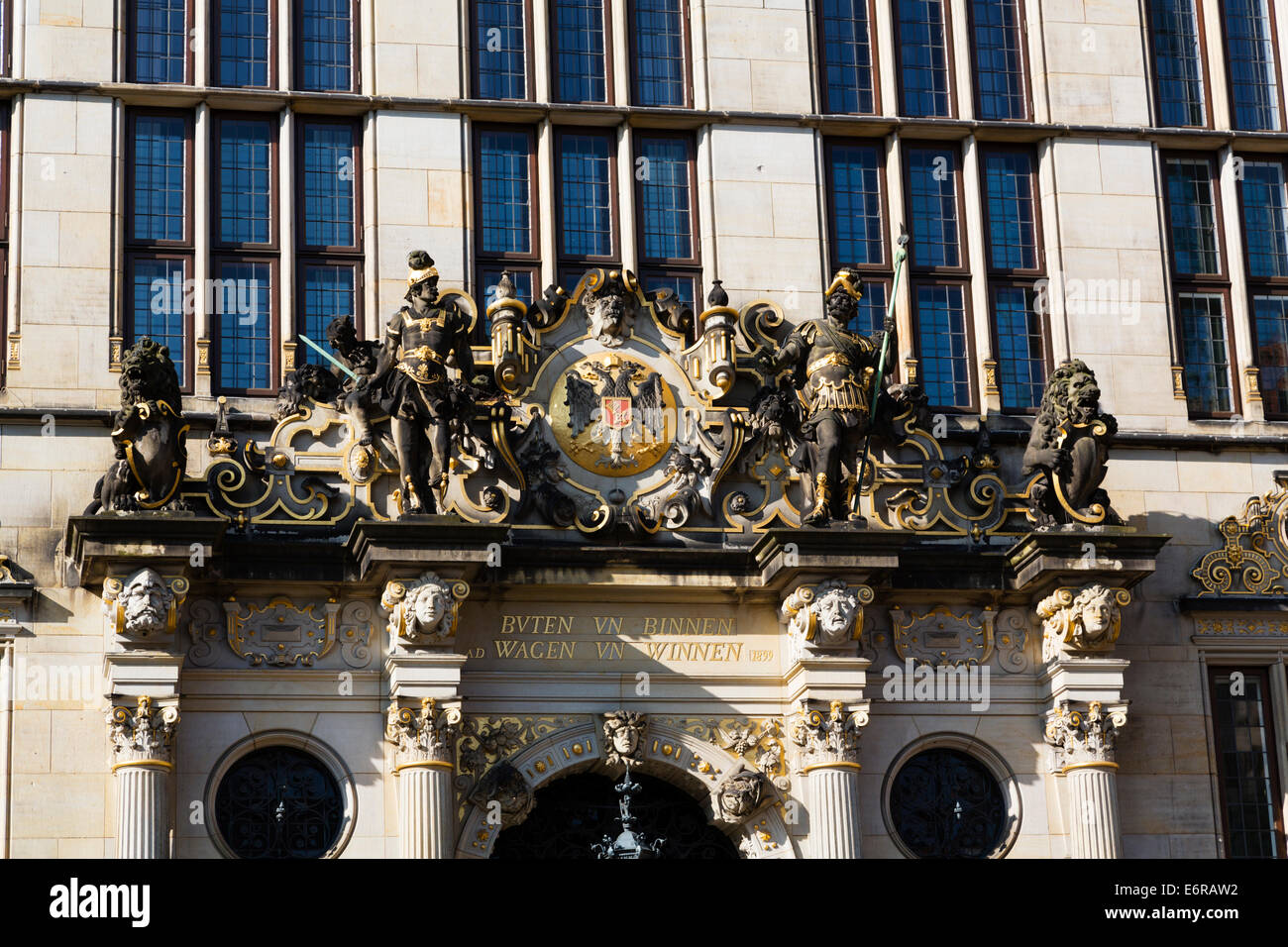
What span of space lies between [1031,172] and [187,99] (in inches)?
345

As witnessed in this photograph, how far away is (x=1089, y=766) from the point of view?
25.8m

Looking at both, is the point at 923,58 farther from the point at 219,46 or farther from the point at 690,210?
the point at 219,46

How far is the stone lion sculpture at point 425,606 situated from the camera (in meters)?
24.7

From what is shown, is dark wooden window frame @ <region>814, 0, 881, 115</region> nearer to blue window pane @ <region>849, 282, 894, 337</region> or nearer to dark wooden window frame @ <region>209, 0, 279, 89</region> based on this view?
blue window pane @ <region>849, 282, 894, 337</region>

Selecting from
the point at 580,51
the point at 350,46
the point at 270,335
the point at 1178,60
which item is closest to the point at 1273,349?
the point at 1178,60

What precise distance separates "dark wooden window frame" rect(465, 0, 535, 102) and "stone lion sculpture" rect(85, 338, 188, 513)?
16.2ft

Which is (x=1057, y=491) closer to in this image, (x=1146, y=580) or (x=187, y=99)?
(x=1146, y=580)

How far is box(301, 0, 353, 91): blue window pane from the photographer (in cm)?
2759

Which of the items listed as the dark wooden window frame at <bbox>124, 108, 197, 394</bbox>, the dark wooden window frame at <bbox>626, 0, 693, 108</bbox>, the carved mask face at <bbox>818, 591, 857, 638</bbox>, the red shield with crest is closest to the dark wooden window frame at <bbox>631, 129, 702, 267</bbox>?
the dark wooden window frame at <bbox>626, 0, 693, 108</bbox>

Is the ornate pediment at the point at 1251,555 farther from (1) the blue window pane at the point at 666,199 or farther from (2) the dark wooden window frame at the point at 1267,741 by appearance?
(1) the blue window pane at the point at 666,199

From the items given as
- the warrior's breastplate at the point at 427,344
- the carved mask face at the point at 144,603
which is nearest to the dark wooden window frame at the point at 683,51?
the warrior's breastplate at the point at 427,344

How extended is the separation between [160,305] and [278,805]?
5148mm

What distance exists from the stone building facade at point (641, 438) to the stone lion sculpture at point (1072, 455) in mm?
63

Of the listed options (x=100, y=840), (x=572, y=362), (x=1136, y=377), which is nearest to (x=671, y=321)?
(x=572, y=362)
